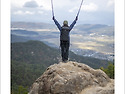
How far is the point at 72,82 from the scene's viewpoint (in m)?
5.56

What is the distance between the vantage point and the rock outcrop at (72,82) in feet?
18.0

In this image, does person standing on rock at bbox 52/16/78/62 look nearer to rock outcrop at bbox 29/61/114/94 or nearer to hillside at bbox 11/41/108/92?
rock outcrop at bbox 29/61/114/94

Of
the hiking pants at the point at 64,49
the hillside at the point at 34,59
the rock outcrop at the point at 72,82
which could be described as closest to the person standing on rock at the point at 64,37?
the hiking pants at the point at 64,49

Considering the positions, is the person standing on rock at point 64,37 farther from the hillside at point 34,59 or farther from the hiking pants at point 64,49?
the hillside at point 34,59

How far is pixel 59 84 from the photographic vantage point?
5.45m

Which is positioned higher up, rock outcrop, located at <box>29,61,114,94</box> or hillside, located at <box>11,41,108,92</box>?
rock outcrop, located at <box>29,61,114,94</box>

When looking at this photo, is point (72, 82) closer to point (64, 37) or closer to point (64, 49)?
point (64, 49)

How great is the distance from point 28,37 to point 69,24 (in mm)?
111355

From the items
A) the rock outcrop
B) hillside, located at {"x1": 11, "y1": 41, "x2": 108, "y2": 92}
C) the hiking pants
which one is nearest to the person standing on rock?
the hiking pants

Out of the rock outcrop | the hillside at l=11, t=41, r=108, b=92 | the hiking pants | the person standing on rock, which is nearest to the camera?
the rock outcrop

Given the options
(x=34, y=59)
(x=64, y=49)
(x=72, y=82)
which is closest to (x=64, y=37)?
(x=64, y=49)

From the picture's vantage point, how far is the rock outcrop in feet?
18.0

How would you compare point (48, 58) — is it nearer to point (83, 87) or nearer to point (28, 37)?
point (83, 87)
